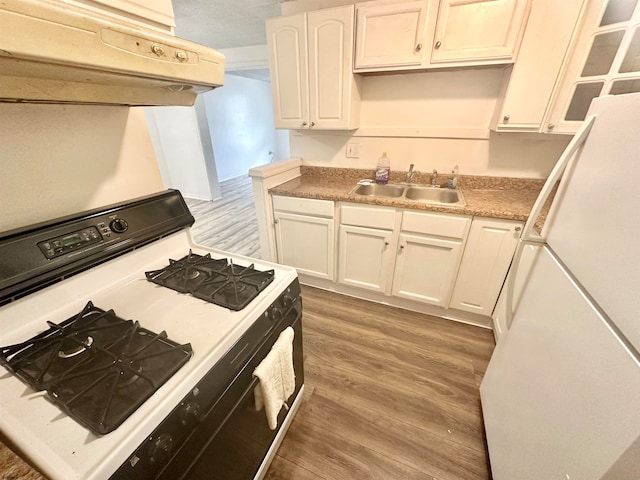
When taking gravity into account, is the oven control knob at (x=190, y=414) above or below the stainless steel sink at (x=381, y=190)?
below

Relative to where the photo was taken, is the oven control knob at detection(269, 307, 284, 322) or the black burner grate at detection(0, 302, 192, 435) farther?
the oven control knob at detection(269, 307, 284, 322)

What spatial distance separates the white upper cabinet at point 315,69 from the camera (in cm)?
181

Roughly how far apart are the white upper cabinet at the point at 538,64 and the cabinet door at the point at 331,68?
1011mm

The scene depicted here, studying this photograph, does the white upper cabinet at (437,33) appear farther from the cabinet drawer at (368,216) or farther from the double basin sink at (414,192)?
the cabinet drawer at (368,216)

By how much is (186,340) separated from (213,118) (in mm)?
5754

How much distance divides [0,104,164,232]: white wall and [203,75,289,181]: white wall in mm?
4706

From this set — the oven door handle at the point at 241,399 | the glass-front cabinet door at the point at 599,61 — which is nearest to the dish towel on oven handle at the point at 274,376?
the oven door handle at the point at 241,399

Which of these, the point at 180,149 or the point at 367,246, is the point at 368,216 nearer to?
the point at 367,246

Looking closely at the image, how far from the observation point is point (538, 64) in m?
1.48

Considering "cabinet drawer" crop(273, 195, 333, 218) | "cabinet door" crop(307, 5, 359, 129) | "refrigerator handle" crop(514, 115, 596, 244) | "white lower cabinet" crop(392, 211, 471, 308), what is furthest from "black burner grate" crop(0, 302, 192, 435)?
"cabinet door" crop(307, 5, 359, 129)

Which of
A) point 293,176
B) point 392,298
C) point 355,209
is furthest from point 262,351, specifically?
point 293,176

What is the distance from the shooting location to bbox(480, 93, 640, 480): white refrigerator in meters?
0.57

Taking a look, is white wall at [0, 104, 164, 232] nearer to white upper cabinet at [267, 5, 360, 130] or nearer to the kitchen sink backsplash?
white upper cabinet at [267, 5, 360, 130]

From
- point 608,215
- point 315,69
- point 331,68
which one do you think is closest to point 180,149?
point 315,69
